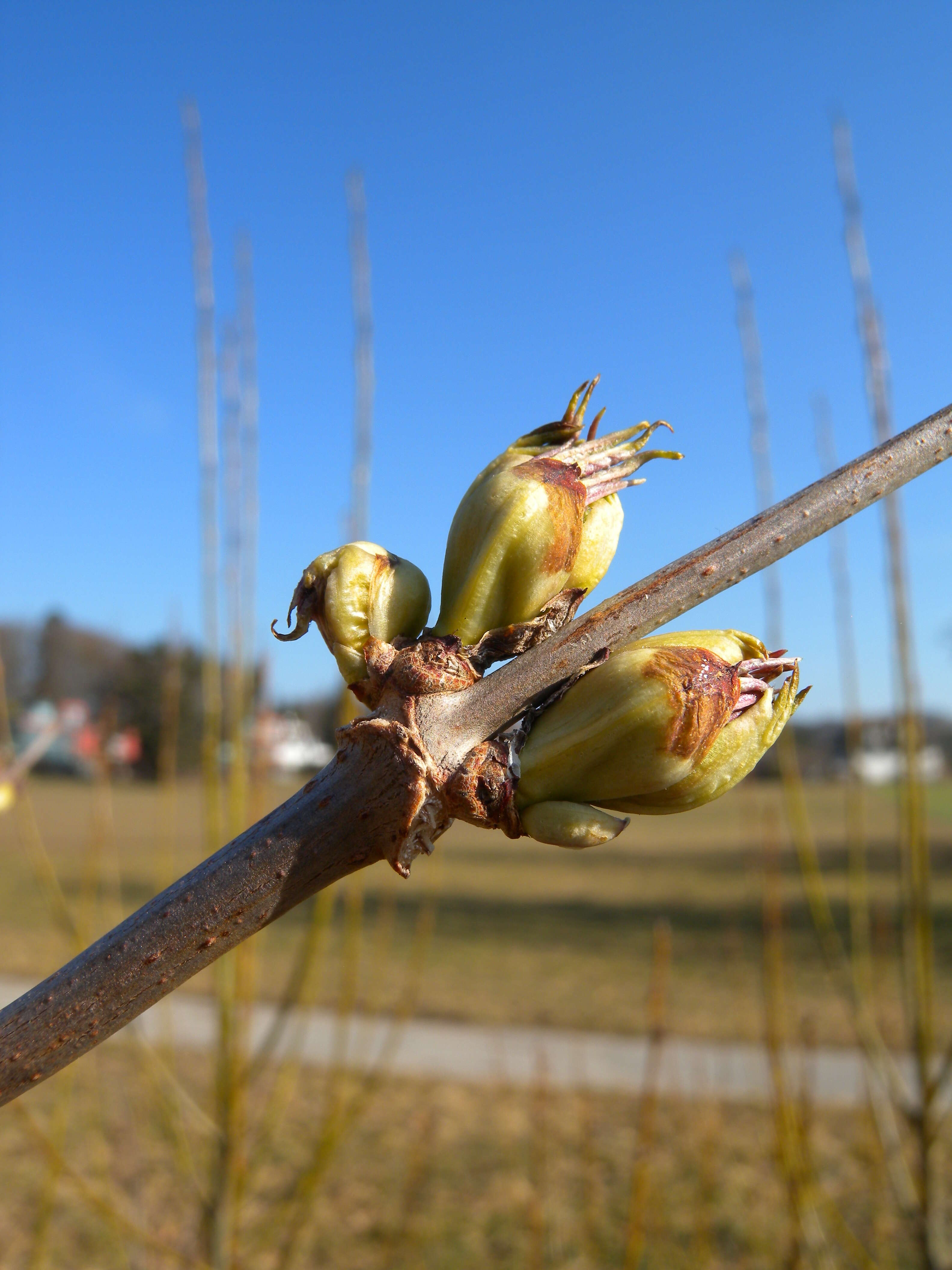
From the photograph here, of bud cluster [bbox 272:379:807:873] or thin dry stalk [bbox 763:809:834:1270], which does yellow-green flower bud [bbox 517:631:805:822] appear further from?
thin dry stalk [bbox 763:809:834:1270]

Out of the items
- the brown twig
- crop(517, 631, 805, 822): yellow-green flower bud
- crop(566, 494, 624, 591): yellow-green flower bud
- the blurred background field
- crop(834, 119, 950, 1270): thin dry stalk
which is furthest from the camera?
the blurred background field

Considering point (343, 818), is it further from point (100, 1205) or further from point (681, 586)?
point (100, 1205)

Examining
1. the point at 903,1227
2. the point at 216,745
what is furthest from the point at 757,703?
the point at 903,1227

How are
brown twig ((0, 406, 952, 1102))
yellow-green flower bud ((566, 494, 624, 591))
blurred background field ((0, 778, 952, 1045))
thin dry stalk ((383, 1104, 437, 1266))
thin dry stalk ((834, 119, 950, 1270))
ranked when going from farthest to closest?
blurred background field ((0, 778, 952, 1045)) < thin dry stalk ((383, 1104, 437, 1266)) < thin dry stalk ((834, 119, 950, 1270)) < yellow-green flower bud ((566, 494, 624, 591)) < brown twig ((0, 406, 952, 1102))

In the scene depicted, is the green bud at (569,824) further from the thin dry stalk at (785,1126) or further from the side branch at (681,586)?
the thin dry stalk at (785,1126)

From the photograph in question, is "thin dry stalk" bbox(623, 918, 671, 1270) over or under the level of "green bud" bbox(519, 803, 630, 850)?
under

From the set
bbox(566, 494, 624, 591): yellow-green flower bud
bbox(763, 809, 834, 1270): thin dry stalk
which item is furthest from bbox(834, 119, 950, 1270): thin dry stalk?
bbox(566, 494, 624, 591): yellow-green flower bud
